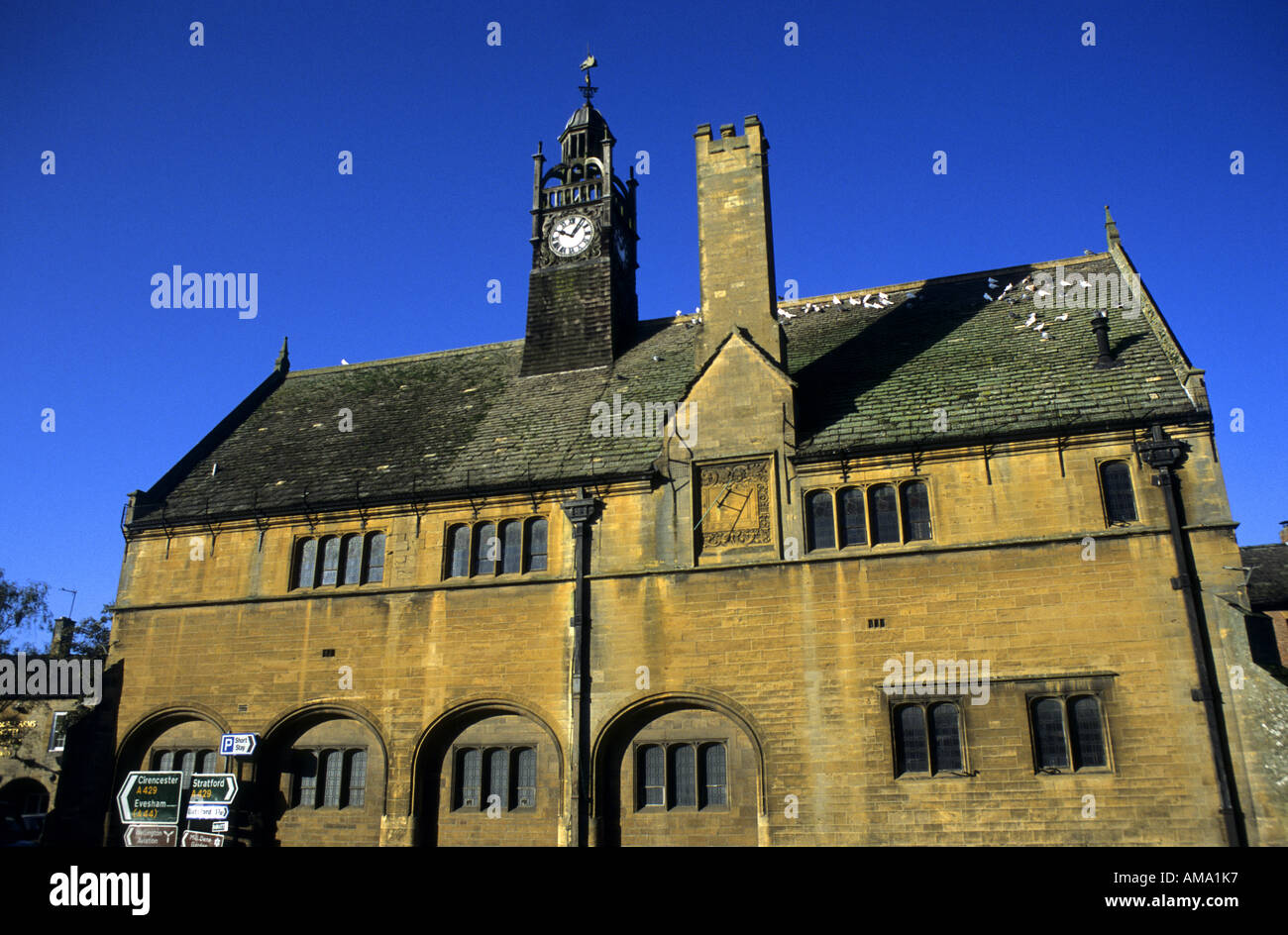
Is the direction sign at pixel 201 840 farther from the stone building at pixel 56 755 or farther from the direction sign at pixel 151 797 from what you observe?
the stone building at pixel 56 755

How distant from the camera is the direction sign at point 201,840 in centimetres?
1872

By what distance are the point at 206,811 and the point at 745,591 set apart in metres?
13.3

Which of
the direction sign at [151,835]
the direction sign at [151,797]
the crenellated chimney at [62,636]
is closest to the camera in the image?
the direction sign at [151,835]

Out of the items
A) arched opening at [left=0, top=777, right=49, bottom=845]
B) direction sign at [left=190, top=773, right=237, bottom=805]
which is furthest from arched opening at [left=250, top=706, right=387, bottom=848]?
arched opening at [left=0, top=777, right=49, bottom=845]

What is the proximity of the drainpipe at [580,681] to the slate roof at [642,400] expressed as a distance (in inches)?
43.4

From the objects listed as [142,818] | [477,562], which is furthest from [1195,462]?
[142,818]

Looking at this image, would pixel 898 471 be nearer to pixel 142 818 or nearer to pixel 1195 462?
pixel 1195 462

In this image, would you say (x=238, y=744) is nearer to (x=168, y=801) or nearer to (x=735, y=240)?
(x=168, y=801)

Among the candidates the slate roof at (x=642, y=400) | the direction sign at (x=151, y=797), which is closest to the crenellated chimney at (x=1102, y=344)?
the slate roof at (x=642, y=400)

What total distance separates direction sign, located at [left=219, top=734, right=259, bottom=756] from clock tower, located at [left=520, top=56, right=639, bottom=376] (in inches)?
525

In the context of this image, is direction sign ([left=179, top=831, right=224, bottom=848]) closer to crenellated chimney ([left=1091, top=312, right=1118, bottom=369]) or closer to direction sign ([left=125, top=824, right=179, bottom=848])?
direction sign ([left=125, top=824, right=179, bottom=848])
